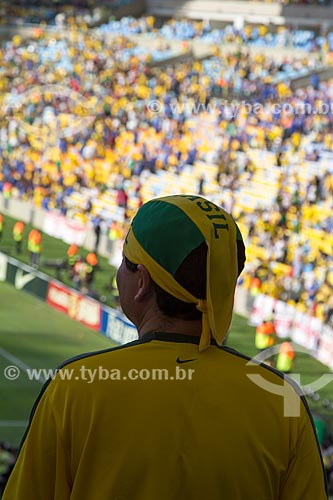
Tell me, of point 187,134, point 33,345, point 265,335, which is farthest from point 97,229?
point 265,335

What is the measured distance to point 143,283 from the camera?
7.57 feet

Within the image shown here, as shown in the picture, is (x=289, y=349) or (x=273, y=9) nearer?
(x=289, y=349)

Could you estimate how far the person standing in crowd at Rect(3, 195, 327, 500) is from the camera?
2.19 metres

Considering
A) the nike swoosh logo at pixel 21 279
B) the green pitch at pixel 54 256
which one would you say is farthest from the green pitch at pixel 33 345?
the green pitch at pixel 54 256

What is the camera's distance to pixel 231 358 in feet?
7.60

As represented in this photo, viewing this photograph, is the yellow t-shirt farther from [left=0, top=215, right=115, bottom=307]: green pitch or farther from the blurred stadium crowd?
[left=0, top=215, right=115, bottom=307]: green pitch

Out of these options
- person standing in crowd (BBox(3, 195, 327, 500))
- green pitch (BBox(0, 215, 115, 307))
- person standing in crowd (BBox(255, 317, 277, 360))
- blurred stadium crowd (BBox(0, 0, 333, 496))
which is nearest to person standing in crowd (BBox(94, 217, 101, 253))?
blurred stadium crowd (BBox(0, 0, 333, 496))

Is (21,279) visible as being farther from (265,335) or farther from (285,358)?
(285,358)

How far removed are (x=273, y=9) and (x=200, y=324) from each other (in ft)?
137

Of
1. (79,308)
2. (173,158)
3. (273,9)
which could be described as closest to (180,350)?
(79,308)

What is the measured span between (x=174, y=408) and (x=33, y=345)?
17423 millimetres

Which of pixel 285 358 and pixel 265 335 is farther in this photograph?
pixel 265 335

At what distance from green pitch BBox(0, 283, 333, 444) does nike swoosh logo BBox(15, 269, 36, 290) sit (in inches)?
9.5

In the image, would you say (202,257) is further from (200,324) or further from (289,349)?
(289,349)
